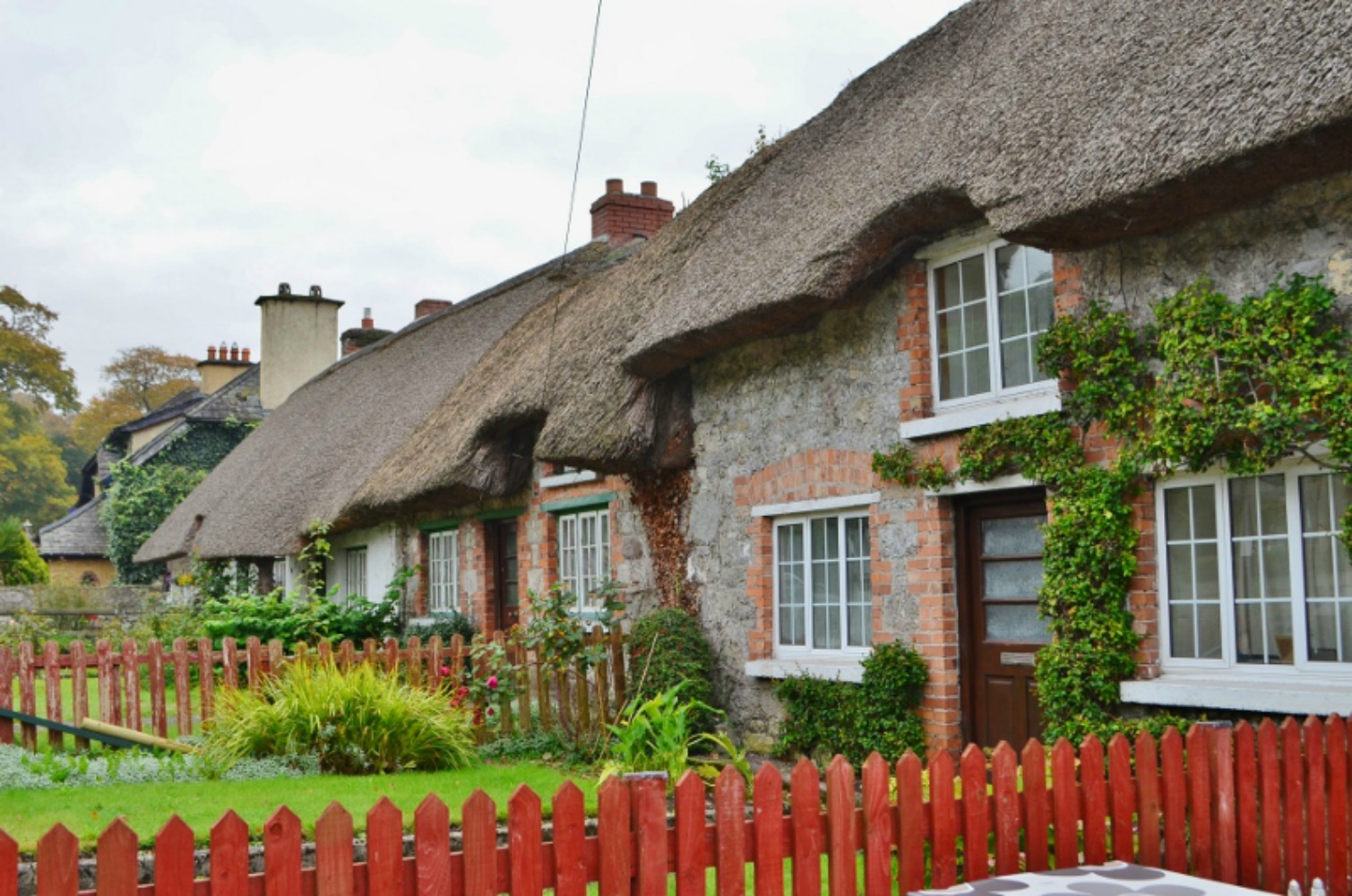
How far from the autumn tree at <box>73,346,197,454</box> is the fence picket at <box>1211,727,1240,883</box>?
54475 millimetres

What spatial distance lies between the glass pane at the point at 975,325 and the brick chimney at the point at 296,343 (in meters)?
23.9

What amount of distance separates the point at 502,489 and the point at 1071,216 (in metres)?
8.23

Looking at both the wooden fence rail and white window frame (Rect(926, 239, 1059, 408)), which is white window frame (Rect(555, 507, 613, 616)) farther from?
white window frame (Rect(926, 239, 1059, 408))

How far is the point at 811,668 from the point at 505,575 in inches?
249

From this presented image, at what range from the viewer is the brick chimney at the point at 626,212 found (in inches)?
703

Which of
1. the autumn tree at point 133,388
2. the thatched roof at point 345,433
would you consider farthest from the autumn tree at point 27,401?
the thatched roof at point 345,433

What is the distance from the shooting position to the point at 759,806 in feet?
13.6

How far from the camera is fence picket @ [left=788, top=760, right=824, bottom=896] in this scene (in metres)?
4.17

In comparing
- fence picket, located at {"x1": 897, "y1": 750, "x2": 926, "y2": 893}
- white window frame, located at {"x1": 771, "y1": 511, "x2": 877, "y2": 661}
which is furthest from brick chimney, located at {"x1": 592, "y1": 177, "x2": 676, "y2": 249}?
fence picket, located at {"x1": 897, "y1": 750, "x2": 926, "y2": 893}

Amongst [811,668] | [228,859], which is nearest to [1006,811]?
[228,859]

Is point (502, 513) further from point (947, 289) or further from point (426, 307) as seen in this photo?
point (426, 307)

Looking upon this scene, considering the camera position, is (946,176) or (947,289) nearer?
(946,176)

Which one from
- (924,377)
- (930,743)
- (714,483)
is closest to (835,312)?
(924,377)

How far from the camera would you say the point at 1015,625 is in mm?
7922
